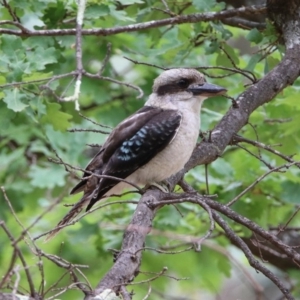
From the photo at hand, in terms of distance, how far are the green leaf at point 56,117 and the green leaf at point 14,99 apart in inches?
13.0

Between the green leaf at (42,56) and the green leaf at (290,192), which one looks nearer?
the green leaf at (42,56)

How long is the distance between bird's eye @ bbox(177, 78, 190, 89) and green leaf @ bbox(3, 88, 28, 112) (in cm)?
89

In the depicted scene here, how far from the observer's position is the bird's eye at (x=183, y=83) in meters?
4.00

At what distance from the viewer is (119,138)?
387 cm

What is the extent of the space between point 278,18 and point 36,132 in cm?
242

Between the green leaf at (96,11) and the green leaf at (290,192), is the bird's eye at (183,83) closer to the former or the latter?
the green leaf at (96,11)

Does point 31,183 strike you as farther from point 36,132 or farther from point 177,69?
point 177,69

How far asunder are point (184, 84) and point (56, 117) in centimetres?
69

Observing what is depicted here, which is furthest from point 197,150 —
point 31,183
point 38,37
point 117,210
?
point 31,183

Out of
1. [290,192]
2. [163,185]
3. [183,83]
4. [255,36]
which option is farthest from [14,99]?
[290,192]

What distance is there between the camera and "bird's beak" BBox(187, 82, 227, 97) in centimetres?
382

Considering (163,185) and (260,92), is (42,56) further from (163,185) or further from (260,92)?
(260,92)

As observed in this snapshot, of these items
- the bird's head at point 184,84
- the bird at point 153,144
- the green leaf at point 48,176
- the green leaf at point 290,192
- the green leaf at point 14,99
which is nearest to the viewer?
the green leaf at point 14,99

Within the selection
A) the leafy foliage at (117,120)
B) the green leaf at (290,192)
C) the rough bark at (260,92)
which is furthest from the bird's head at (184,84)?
the green leaf at (290,192)
